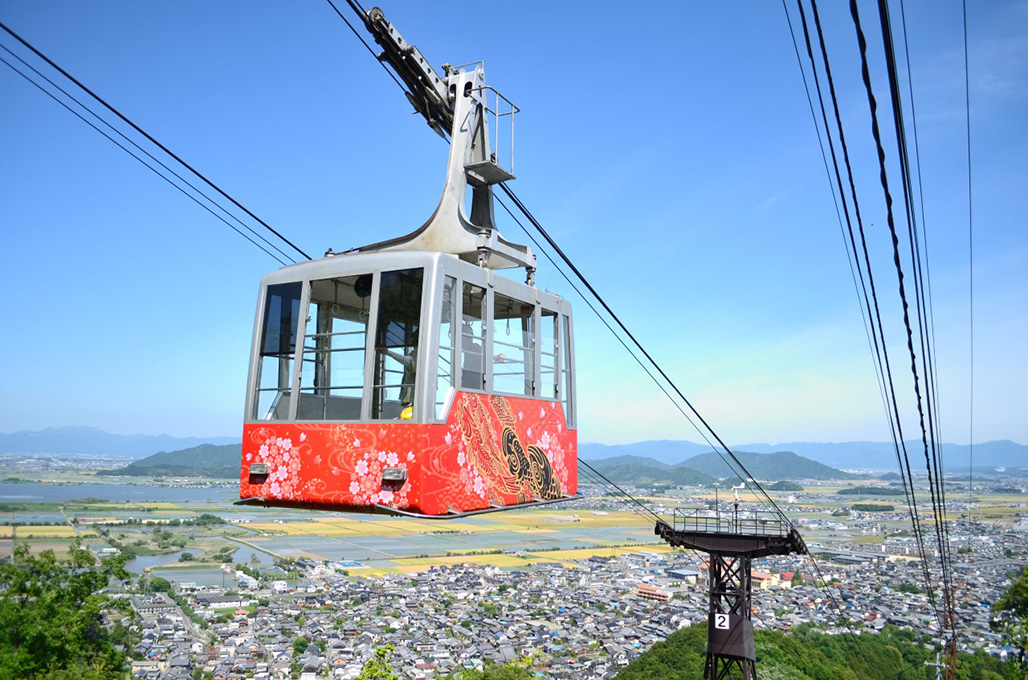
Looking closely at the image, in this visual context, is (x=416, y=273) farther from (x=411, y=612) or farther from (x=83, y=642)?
(x=411, y=612)

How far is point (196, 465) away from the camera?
18062cm

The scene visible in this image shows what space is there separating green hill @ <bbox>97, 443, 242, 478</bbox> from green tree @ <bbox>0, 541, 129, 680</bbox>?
147844 mm

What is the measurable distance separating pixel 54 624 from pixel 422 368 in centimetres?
2207

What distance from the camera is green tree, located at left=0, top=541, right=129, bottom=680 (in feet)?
65.9

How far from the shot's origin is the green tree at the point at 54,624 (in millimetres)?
20078

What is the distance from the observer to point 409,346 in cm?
629

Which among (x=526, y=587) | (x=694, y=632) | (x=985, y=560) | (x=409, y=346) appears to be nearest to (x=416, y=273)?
(x=409, y=346)

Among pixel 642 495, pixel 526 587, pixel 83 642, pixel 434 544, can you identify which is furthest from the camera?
pixel 642 495

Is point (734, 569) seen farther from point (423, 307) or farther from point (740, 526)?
point (423, 307)

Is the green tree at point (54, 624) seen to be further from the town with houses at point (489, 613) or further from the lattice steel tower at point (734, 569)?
the town with houses at point (489, 613)

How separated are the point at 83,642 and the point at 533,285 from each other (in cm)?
2276

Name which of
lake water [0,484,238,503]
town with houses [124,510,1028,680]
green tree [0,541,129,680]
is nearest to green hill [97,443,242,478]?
lake water [0,484,238,503]

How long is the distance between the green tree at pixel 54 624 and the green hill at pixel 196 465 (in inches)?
5821

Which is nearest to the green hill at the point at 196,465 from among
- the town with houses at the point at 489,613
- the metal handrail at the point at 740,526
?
the town with houses at the point at 489,613
